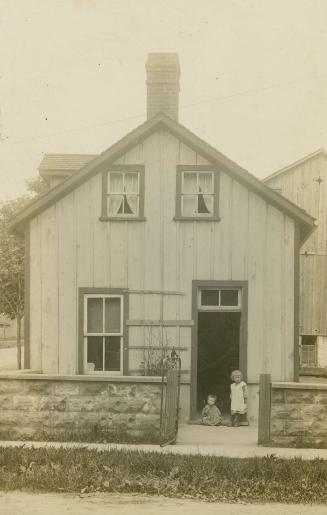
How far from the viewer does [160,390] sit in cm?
1148

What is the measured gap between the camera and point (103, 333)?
1493 cm

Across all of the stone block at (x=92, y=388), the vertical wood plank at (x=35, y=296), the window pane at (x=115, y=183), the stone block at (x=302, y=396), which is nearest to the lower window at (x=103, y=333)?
the vertical wood plank at (x=35, y=296)

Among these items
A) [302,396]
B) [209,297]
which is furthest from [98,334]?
[302,396]

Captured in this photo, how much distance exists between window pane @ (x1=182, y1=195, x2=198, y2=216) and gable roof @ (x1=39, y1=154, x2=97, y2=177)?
445 centimetres

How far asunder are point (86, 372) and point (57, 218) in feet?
11.6

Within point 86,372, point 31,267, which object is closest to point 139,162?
point 31,267

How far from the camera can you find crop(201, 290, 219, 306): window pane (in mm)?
15039

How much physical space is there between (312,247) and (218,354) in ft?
36.2

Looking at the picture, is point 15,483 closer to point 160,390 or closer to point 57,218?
point 160,390

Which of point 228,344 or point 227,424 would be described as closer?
point 227,424

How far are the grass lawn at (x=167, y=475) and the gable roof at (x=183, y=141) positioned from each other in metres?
6.36

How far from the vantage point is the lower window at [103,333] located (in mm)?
14898

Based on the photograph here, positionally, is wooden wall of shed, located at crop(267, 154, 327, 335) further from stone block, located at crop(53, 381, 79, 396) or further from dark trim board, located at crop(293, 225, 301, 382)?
stone block, located at crop(53, 381, 79, 396)

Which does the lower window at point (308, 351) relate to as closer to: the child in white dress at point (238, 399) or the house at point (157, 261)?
the house at point (157, 261)
